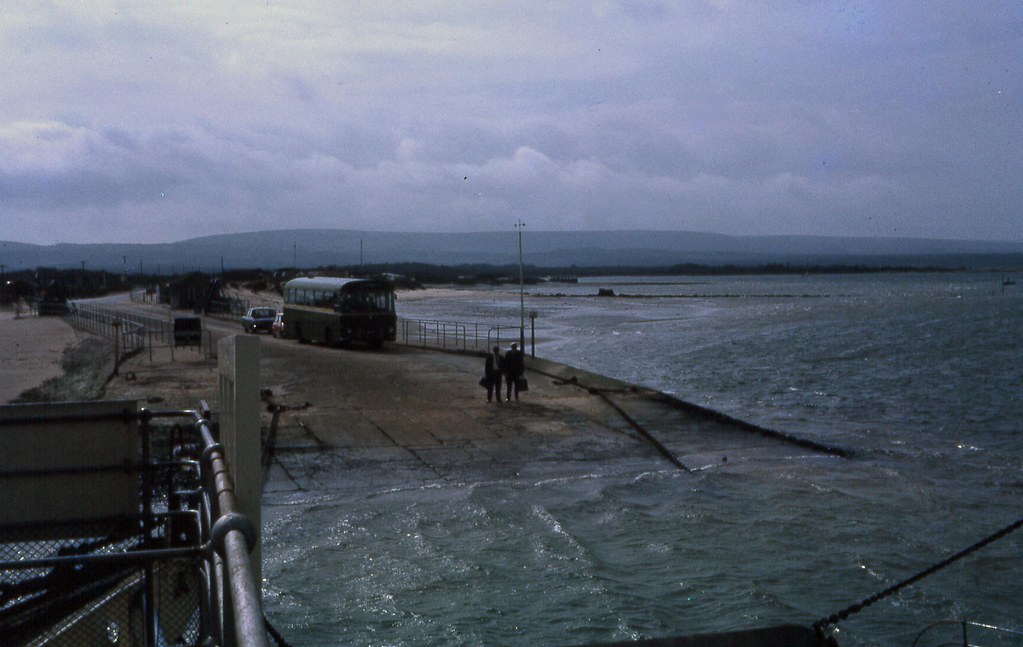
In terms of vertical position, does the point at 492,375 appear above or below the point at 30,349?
above

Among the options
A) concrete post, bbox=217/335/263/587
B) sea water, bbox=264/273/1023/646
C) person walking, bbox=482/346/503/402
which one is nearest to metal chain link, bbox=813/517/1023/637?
sea water, bbox=264/273/1023/646

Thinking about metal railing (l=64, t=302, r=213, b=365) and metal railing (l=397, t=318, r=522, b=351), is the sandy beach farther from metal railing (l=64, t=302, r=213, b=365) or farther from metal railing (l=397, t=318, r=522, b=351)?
metal railing (l=397, t=318, r=522, b=351)

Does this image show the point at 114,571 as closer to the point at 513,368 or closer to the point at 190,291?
the point at 513,368

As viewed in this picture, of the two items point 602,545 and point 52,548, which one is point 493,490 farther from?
point 52,548

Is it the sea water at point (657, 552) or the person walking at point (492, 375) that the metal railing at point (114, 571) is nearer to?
the sea water at point (657, 552)

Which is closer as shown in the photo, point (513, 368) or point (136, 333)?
point (513, 368)

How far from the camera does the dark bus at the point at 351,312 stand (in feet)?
137

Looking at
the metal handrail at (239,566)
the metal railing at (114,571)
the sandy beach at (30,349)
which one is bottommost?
the sandy beach at (30,349)

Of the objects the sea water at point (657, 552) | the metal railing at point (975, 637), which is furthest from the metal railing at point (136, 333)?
the metal railing at point (975, 637)

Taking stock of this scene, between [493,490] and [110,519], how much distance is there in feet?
41.9

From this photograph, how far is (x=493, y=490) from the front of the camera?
18.9m

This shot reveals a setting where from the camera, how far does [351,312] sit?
41781mm

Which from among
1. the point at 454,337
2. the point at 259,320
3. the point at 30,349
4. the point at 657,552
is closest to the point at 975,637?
the point at 657,552

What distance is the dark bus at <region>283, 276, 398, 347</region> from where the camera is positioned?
41719 millimetres
